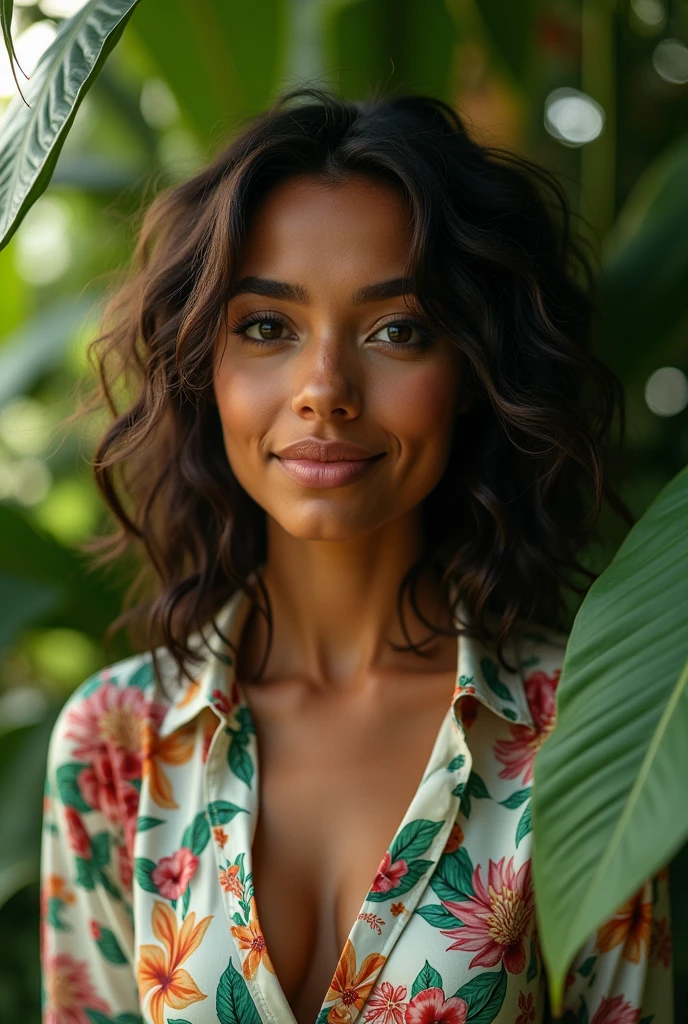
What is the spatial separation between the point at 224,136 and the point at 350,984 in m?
0.85

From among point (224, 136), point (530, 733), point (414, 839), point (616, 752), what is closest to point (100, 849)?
point (414, 839)

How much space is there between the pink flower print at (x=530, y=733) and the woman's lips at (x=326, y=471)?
0.30m

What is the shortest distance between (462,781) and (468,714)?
0.07 m

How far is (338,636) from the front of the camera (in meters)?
1.06

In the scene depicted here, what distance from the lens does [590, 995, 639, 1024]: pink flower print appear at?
93cm

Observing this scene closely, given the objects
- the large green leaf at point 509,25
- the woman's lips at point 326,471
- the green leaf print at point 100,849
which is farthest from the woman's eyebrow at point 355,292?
the large green leaf at point 509,25

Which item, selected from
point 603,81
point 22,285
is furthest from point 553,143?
point 22,285

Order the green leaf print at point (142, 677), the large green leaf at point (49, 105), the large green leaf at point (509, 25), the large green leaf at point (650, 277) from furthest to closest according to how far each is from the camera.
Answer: the large green leaf at point (509, 25), the large green leaf at point (650, 277), the green leaf print at point (142, 677), the large green leaf at point (49, 105)

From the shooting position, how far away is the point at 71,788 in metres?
1.03

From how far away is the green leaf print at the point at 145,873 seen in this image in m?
0.95

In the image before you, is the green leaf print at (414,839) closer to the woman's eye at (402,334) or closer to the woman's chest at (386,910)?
the woman's chest at (386,910)

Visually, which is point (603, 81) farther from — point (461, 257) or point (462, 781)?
point (462, 781)

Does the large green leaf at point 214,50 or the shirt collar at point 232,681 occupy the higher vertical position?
the large green leaf at point 214,50

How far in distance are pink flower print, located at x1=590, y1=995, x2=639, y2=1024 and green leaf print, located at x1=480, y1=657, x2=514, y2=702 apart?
280 millimetres
